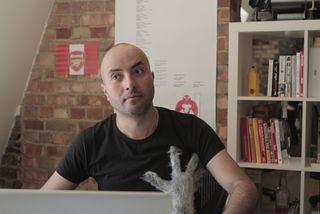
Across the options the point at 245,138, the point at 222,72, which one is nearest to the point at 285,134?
the point at 245,138

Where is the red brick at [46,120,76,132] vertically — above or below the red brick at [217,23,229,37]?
below

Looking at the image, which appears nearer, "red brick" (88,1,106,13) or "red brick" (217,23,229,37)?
"red brick" (217,23,229,37)

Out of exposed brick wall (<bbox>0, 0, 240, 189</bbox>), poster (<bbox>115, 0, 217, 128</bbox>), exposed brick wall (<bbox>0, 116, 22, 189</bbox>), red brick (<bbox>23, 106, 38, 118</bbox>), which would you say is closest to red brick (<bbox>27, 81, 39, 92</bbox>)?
exposed brick wall (<bbox>0, 0, 240, 189</bbox>)

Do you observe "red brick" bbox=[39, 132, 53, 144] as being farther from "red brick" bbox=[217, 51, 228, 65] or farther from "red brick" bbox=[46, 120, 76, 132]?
"red brick" bbox=[217, 51, 228, 65]

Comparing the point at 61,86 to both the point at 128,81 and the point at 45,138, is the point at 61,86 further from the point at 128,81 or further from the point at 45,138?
the point at 128,81

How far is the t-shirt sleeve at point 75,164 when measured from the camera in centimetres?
177

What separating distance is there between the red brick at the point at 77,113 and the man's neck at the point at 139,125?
3.84 feet

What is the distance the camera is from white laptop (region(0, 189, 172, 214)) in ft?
2.56

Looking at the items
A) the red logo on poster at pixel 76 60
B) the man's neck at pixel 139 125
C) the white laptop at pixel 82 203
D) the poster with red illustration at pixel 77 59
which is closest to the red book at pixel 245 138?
the man's neck at pixel 139 125

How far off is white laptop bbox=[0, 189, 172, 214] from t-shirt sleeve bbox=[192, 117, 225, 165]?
3.02 feet

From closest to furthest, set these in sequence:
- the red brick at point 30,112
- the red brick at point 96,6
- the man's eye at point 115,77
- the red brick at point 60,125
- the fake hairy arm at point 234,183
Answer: the fake hairy arm at point 234,183
the man's eye at point 115,77
the red brick at point 96,6
the red brick at point 60,125
the red brick at point 30,112

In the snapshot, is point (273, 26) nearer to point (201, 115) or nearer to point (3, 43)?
point (201, 115)

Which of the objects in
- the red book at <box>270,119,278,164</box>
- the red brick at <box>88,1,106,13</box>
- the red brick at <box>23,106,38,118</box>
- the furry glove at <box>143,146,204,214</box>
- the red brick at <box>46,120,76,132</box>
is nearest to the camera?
the furry glove at <box>143,146,204,214</box>

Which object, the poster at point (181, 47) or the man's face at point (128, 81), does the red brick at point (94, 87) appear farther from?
the man's face at point (128, 81)
